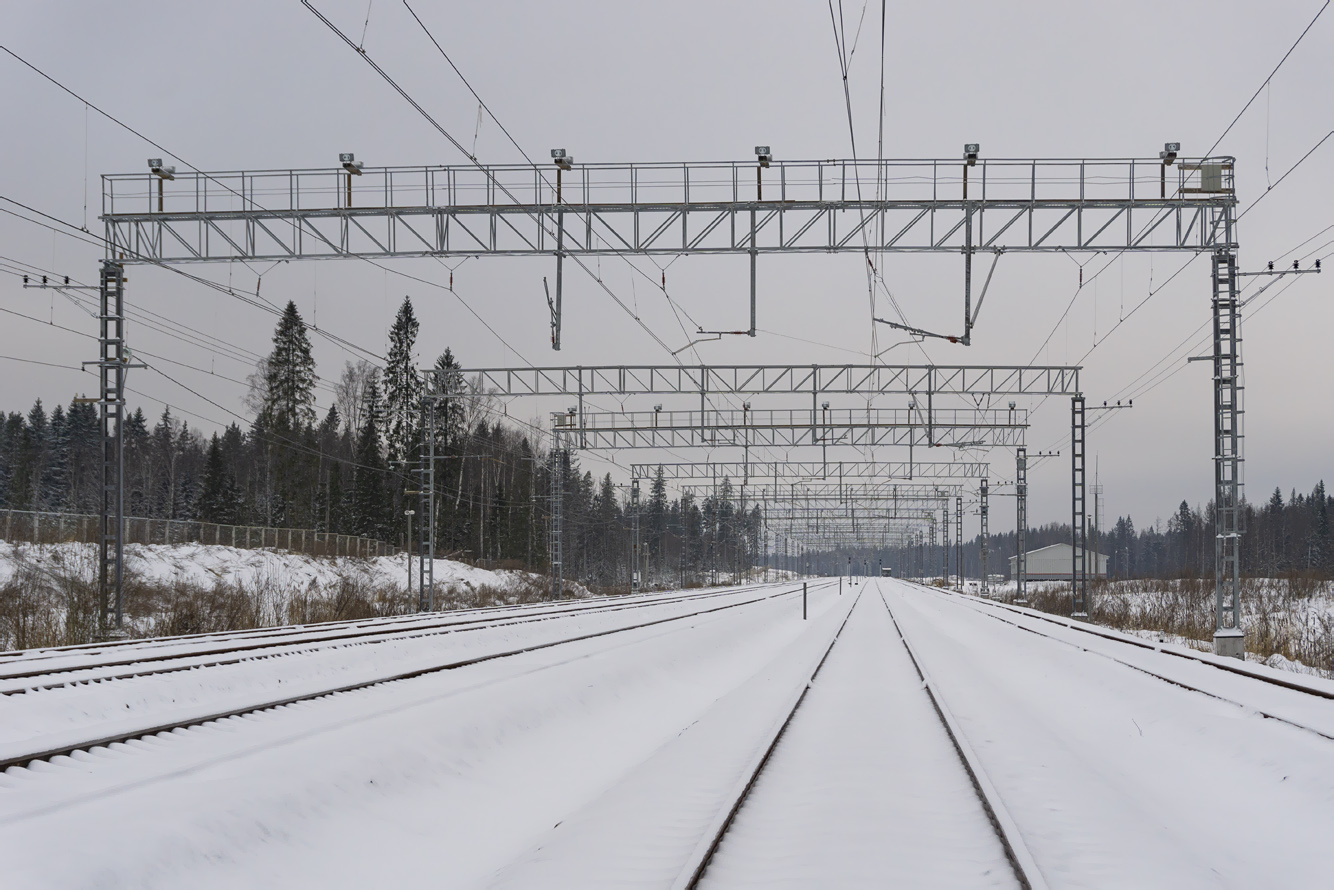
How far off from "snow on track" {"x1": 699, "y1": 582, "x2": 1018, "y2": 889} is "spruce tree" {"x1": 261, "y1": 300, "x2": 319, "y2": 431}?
71.5 m

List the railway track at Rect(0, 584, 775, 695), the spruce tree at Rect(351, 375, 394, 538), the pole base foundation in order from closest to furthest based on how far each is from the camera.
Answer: the railway track at Rect(0, 584, 775, 695), the pole base foundation, the spruce tree at Rect(351, 375, 394, 538)

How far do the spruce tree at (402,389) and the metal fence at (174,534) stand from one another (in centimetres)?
1361

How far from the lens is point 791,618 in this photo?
3975 cm

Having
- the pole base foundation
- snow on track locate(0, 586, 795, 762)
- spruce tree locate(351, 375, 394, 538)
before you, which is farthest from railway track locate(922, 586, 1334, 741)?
spruce tree locate(351, 375, 394, 538)

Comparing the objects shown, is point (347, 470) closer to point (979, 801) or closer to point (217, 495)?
point (217, 495)

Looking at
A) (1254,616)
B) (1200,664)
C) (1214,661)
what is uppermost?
(1214,661)

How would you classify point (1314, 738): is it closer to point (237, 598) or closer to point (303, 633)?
point (303, 633)

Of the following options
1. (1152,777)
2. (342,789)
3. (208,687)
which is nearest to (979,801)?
(1152,777)

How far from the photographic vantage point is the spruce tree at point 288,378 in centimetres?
7819

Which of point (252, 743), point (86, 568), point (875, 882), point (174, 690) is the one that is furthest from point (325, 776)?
point (86, 568)

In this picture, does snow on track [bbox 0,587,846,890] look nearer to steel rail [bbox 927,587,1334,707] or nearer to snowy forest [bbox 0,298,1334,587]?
steel rail [bbox 927,587,1334,707]

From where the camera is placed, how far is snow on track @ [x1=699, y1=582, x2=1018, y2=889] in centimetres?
685

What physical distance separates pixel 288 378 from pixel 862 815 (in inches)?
3034

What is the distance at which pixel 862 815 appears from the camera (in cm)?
837
